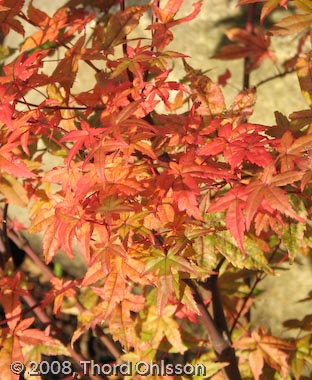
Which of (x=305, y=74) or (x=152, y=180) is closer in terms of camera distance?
(x=152, y=180)

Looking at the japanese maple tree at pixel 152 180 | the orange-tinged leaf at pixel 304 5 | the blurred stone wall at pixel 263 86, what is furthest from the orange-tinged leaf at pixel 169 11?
the blurred stone wall at pixel 263 86

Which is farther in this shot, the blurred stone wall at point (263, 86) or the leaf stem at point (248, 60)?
the blurred stone wall at point (263, 86)

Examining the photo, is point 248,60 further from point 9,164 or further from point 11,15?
point 9,164

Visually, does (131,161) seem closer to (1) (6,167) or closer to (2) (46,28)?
(1) (6,167)

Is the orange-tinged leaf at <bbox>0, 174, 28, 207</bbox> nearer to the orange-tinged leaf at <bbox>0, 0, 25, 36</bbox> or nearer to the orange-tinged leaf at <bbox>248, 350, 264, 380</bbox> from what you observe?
the orange-tinged leaf at <bbox>0, 0, 25, 36</bbox>

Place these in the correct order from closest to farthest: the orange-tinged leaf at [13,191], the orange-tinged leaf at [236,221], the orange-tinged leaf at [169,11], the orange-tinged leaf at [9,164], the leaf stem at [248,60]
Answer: the orange-tinged leaf at [236,221], the orange-tinged leaf at [9,164], the orange-tinged leaf at [169,11], the orange-tinged leaf at [13,191], the leaf stem at [248,60]

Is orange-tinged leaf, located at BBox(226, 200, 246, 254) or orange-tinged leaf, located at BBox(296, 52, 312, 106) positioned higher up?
orange-tinged leaf, located at BBox(296, 52, 312, 106)

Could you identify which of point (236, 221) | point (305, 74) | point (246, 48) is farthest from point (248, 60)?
point (236, 221)

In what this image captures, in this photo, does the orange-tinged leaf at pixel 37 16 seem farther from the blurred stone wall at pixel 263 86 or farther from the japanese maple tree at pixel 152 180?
the blurred stone wall at pixel 263 86

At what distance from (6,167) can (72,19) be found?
0.64 metres

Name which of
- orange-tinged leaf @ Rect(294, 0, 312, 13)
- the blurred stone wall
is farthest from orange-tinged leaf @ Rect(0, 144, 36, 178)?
the blurred stone wall

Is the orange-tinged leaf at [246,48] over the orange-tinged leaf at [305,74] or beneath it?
over

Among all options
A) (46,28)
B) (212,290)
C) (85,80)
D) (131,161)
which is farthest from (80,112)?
(85,80)

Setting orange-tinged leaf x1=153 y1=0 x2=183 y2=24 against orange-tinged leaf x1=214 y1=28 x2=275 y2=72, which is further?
orange-tinged leaf x1=214 y1=28 x2=275 y2=72
